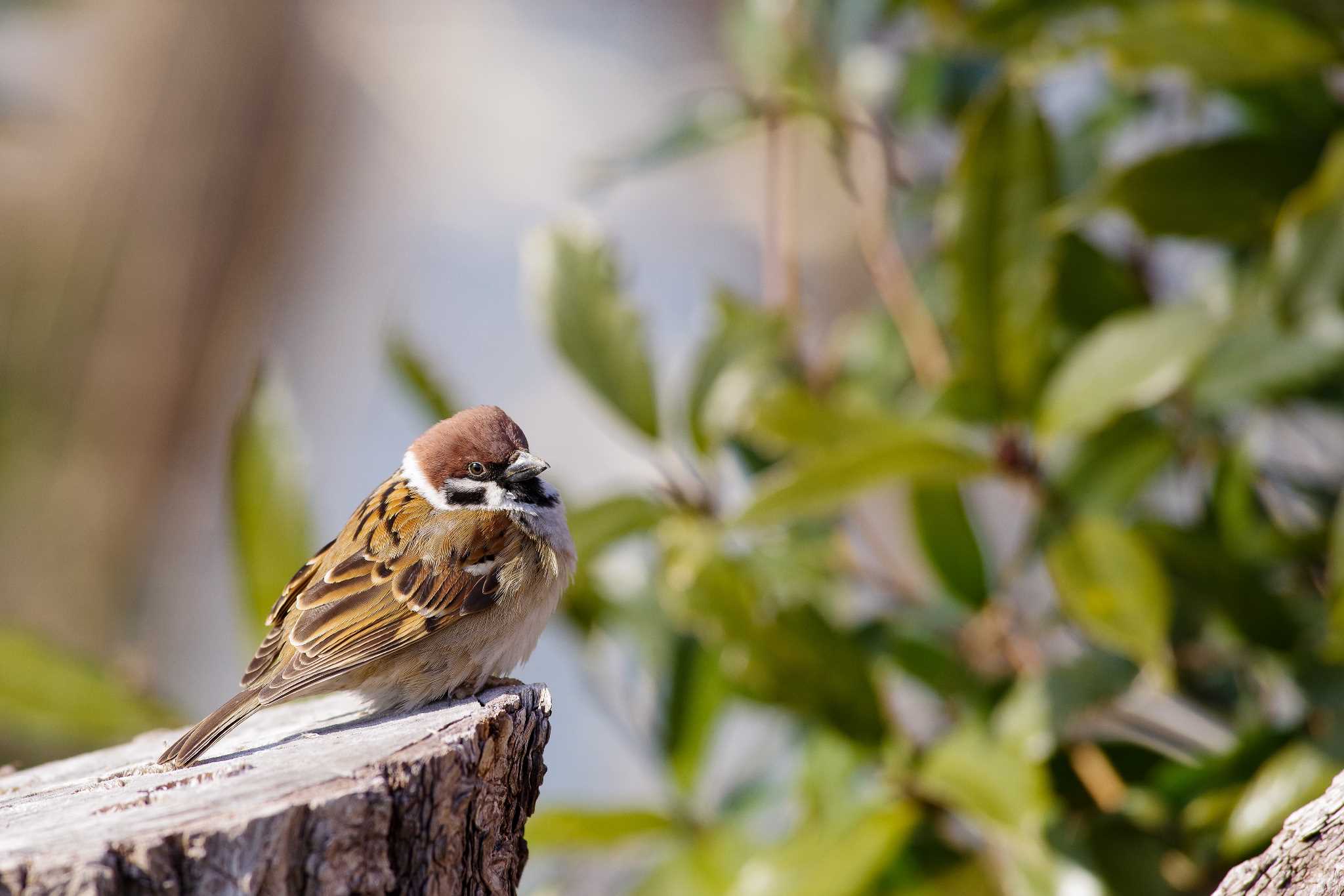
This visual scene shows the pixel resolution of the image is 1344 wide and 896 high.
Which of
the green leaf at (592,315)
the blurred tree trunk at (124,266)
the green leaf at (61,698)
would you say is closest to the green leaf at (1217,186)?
the green leaf at (592,315)

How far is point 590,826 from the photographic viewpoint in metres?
1.68

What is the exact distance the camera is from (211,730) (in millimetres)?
1199

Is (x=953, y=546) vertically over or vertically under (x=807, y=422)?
under

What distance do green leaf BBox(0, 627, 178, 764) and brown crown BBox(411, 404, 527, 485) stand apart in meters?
0.47

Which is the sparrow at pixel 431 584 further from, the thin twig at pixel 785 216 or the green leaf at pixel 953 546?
the thin twig at pixel 785 216

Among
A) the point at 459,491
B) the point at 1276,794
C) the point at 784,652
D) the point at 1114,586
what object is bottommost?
the point at 1276,794

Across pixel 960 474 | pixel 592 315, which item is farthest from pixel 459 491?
pixel 960 474

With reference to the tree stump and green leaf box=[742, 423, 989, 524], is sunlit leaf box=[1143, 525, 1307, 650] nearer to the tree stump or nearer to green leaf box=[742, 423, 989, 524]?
green leaf box=[742, 423, 989, 524]

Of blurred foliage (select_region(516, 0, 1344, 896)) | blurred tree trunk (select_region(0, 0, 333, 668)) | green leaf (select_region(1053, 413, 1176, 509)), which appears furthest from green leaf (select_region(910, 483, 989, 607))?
blurred tree trunk (select_region(0, 0, 333, 668))

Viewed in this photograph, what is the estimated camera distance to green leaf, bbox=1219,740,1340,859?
1.43 metres

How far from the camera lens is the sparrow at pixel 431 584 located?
4.61 feet

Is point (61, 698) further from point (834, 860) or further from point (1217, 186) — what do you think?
point (1217, 186)

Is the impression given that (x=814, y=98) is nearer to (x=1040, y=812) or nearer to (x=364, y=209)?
(x=1040, y=812)

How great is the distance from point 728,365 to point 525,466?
43 centimetres
